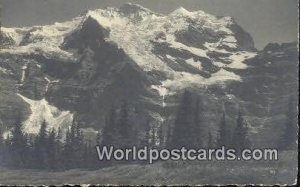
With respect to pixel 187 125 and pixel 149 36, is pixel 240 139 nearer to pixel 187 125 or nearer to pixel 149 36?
pixel 187 125

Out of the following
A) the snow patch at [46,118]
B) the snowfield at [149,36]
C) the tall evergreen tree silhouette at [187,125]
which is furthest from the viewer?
the snow patch at [46,118]

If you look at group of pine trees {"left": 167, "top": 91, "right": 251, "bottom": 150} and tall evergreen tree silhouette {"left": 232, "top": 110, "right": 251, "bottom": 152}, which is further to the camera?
group of pine trees {"left": 167, "top": 91, "right": 251, "bottom": 150}

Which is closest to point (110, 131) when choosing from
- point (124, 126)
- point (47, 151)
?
point (124, 126)

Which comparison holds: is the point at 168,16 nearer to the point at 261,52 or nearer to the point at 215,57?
the point at 261,52

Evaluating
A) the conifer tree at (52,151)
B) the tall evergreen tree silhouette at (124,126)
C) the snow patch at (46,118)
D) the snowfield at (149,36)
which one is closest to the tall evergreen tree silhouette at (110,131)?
the tall evergreen tree silhouette at (124,126)

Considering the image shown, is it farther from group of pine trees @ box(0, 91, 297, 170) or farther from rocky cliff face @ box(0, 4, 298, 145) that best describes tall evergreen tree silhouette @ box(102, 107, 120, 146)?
rocky cliff face @ box(0, 4, 298, 145)

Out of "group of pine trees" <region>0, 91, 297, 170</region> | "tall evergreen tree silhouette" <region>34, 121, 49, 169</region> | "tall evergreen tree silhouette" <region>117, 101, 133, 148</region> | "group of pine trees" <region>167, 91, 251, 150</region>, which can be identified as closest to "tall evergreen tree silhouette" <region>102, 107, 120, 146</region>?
"group of pine trees" <region>0, 91, 297, 170</region>

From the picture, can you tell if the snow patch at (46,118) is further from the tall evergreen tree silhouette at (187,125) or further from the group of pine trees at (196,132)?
the group of pine trees at (196,132)
